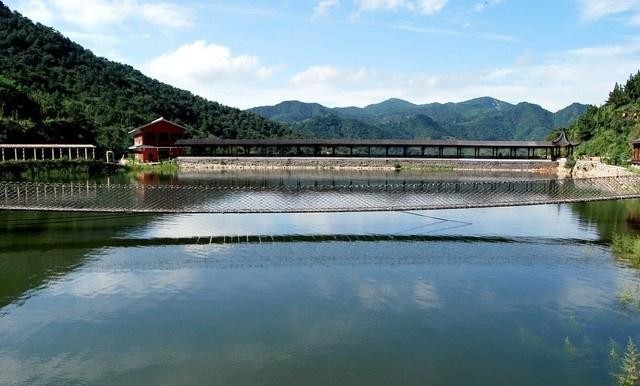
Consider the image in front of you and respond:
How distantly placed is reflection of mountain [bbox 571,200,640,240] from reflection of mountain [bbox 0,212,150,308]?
14.5 meters

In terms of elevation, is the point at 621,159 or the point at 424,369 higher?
the point at 621,159

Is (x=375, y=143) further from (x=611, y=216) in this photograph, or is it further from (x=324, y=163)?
(x=611, y=216)

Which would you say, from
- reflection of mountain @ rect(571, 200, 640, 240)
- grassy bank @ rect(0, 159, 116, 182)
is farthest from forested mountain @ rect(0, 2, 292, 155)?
reflection of mountain @ rect(571, 200, 640, 240)

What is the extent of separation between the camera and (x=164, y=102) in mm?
77375

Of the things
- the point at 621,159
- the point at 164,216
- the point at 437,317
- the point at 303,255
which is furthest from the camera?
the point at 621,159

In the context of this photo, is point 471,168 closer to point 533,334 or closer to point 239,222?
point 239,222

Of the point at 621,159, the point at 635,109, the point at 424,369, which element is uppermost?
the point at 635,109

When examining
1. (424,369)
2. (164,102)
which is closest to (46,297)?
(424,369)

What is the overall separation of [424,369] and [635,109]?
51.7 metres

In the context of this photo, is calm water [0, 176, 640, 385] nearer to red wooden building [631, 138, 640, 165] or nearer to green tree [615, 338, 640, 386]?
green tree [615, 338, 640, 386]

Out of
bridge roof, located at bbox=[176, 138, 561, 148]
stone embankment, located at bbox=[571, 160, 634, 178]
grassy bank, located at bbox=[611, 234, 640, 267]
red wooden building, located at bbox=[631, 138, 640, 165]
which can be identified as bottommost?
grassy bank, located at bbox=[611, 234, 640, 267]

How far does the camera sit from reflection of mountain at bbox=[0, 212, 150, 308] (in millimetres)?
10227

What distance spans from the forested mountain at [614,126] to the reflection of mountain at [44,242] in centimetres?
3352

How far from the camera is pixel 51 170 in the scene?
33.2 m
